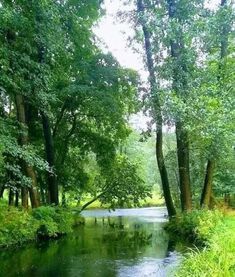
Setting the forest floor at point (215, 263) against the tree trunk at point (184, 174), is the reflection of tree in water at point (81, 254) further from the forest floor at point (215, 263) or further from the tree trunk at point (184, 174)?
the forest floor at point (215, 263)

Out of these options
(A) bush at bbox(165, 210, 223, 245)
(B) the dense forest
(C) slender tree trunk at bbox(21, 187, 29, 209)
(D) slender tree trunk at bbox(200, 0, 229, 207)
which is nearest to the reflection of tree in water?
(A) bush at bbox(165, 210, 223, 245)

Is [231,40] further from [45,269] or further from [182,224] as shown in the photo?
[45,269]

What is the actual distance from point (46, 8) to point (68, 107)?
1230 cm

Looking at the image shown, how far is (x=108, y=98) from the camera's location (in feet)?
73.2

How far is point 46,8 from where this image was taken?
12.9 metres

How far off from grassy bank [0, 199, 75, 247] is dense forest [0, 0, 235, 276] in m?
0.07

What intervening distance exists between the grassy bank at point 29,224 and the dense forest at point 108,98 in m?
0.07

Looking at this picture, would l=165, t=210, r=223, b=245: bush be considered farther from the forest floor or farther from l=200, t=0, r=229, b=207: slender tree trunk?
the forest floor

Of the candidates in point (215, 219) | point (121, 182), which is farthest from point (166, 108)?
point (121, 182)

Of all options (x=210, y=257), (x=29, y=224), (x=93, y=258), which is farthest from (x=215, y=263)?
(x=29, y=224)

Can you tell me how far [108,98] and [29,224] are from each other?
8225 mm

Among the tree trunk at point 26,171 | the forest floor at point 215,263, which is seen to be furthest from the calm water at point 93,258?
the tree trunk at point 26,171

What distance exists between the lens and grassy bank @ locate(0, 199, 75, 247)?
15.7 metres

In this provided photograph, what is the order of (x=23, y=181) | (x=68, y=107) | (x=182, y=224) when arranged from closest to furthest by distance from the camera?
(x=23, y=181)
(x=182, y=224)
(x=68, y=107)
